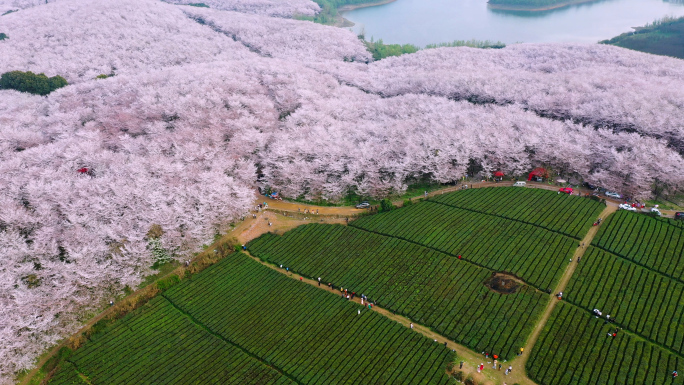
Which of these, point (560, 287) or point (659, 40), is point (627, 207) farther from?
point (659, 40)

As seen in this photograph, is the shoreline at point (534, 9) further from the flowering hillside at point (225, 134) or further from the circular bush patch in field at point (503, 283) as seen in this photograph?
the circular bush patch in field at point (503, 283)

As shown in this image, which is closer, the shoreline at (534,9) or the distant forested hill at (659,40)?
the distant forested hill at (659,40)

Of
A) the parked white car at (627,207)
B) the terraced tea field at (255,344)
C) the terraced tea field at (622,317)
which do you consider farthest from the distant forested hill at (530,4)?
the terraced tea field at (255,344)

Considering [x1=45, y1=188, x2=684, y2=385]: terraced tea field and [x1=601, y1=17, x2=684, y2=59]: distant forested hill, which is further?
[x1=601, y1=17, x2=684, y2=59]: distant forested hill

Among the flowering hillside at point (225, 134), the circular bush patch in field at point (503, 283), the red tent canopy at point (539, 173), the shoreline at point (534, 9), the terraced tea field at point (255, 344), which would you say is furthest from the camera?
the shoreline at point (534, 9)

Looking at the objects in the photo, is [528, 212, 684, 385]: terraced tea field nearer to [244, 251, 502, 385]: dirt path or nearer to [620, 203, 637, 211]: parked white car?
[244, 251, 502, 385]: dirt path

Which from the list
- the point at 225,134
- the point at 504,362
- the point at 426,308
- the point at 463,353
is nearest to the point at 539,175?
the point at 426,308

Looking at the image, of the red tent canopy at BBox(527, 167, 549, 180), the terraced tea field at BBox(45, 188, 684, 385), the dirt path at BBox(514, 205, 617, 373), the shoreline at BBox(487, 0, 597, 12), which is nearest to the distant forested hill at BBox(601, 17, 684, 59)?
the shoreline at BBox(487, 0, 597, 12)
